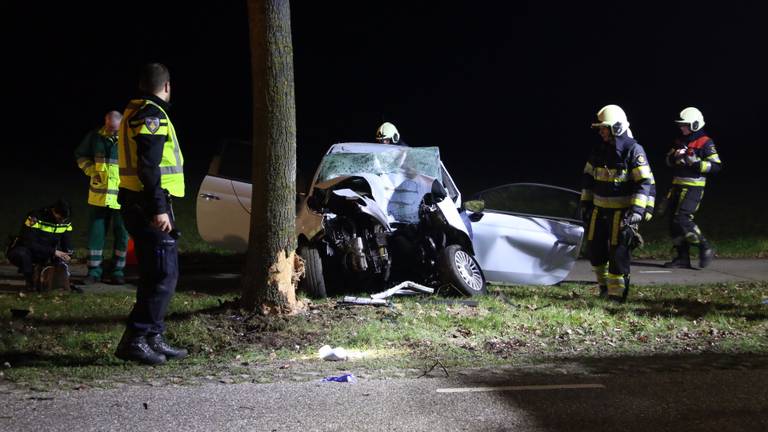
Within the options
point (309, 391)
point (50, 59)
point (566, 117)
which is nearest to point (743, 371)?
point (309, 391)

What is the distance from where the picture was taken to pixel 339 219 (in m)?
9.00

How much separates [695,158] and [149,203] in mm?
8212

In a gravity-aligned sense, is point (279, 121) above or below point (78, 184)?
above

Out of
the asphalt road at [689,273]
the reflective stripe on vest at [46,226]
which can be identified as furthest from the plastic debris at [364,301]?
the asphalt road at [689,273]

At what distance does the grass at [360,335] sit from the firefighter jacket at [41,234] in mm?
562

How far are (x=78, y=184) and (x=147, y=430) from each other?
1870 cm

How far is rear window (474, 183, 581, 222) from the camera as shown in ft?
31.3

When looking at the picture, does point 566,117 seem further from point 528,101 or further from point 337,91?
point 337,91

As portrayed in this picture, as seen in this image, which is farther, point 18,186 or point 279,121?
point 18,186

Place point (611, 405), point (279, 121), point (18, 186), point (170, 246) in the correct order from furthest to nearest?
1. point (18, 186)
2. point (279, 121)
3. point (170, 246)
4. point (611, 405)

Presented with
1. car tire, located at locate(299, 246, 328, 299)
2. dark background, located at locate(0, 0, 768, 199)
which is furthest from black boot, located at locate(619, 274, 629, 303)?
dark background, located at locate(0, 0, 768, 199)

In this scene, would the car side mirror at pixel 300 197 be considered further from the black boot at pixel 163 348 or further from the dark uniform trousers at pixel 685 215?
the dark uniform trousers at pixel 685 215

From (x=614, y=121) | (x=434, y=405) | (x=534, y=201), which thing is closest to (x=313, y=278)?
(x=534, y=201)

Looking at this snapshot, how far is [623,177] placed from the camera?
30.3ft
